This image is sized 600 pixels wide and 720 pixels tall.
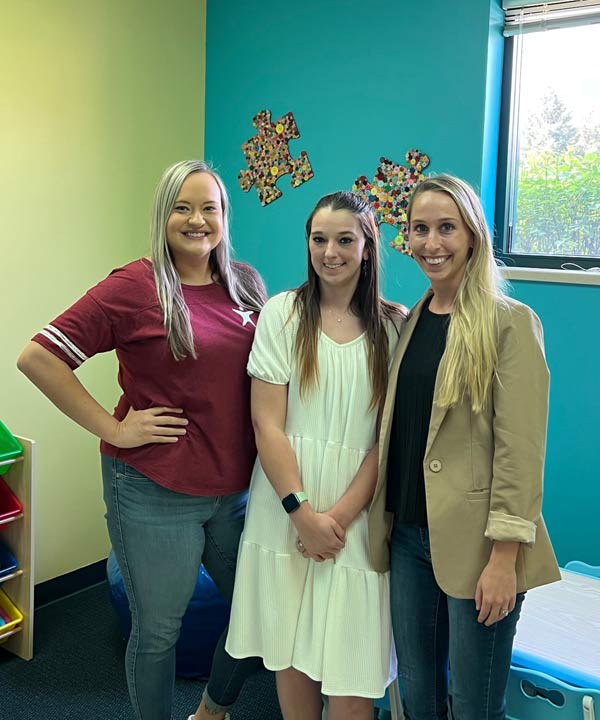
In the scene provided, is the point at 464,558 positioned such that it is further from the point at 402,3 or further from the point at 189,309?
the point at 402,3

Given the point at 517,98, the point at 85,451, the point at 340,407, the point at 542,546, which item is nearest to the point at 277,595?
the point at 340,407

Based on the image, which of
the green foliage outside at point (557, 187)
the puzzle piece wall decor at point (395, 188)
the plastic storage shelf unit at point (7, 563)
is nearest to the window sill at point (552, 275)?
the green foliage outside at point (557, 187)

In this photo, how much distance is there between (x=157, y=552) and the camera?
1.65 meters

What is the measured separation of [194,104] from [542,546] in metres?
2.45

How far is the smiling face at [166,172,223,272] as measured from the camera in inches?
65.7

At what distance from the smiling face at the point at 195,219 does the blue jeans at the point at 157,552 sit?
1.65ft

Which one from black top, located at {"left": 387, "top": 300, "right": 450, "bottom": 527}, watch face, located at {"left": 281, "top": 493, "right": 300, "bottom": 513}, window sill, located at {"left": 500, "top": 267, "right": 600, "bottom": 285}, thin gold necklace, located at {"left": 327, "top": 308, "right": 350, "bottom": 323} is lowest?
watch face, located at {"left": 281, "top": 493, "right": 300, "bottom": 513}

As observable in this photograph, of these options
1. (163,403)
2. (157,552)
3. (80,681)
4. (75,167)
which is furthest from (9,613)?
(75,167)

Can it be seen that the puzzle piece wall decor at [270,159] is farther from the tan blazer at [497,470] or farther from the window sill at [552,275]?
the tan blazer at [497,470]

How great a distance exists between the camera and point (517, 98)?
2.65 metres

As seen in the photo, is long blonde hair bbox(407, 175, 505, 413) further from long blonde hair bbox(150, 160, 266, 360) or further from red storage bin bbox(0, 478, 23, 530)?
red storage bin bbox(0, 478, 23, 530)

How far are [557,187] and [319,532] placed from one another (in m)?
1.66

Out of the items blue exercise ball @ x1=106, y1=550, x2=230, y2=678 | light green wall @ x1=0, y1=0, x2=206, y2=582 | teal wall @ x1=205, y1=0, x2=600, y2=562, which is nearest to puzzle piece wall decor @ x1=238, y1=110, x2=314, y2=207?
teal wall @ x1=205, y1=0, x2=600, y2=562

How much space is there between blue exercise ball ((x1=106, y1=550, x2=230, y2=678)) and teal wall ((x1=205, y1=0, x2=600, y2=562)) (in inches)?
45.4
